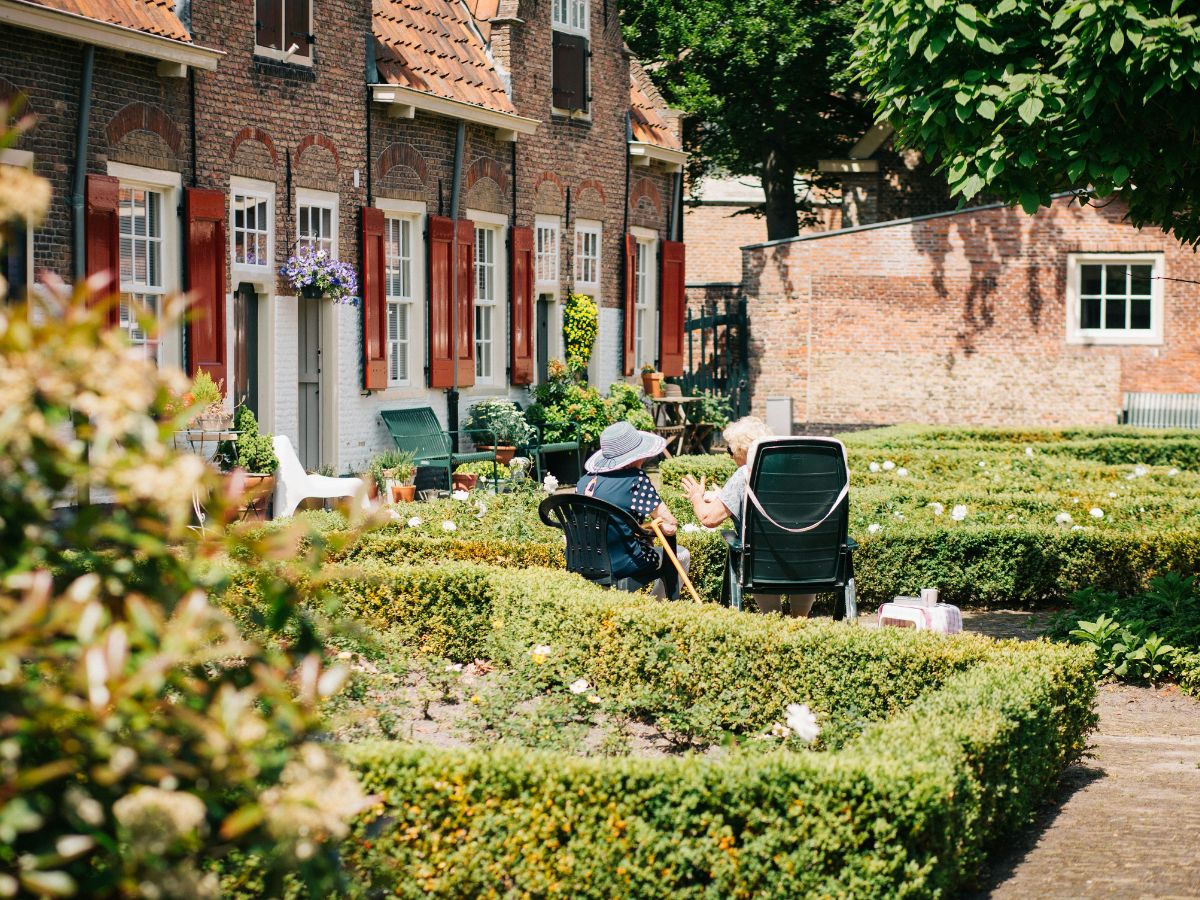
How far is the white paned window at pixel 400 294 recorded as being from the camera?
54.2 ft

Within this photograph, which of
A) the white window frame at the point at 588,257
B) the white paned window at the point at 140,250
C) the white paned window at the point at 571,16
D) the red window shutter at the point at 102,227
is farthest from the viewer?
the white window frame at the point at 588,257

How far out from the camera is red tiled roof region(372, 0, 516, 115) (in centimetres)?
1634

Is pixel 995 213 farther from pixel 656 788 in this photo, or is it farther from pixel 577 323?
pixel 656 788

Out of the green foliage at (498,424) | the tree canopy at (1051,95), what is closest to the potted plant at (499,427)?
→ the green foliage at (498,424)

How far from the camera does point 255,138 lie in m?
14.0

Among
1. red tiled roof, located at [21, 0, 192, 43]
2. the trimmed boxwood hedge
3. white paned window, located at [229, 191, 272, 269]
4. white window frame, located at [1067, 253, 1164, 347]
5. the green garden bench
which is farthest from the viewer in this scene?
white window frame, located at [1067, 253, 1164, 347]

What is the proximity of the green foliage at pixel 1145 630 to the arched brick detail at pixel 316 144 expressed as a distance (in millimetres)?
8731

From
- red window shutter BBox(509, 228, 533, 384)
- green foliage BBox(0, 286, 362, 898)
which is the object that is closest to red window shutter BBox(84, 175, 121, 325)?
red window shutter BBox(509, 228, 533, 384)

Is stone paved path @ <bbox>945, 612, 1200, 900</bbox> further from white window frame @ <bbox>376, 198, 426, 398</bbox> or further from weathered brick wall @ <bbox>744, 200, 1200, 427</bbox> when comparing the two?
weathered brick wall @ <bbox>744, 200, 1200, 427</bbox>

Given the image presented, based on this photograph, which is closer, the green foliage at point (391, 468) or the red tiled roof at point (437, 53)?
the green foliage at point (391, 468)

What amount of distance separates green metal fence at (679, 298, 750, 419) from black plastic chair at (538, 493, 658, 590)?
17214mm

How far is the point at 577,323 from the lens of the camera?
19891 mm

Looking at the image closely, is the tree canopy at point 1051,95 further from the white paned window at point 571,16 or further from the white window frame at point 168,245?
the white paned window at point 571,16

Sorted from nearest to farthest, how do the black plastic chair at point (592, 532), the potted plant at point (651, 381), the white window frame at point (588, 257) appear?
the black plastic chair at point (592, 532) → the white window frame at point (588, 257) → the potted plant at point (651, 381)
